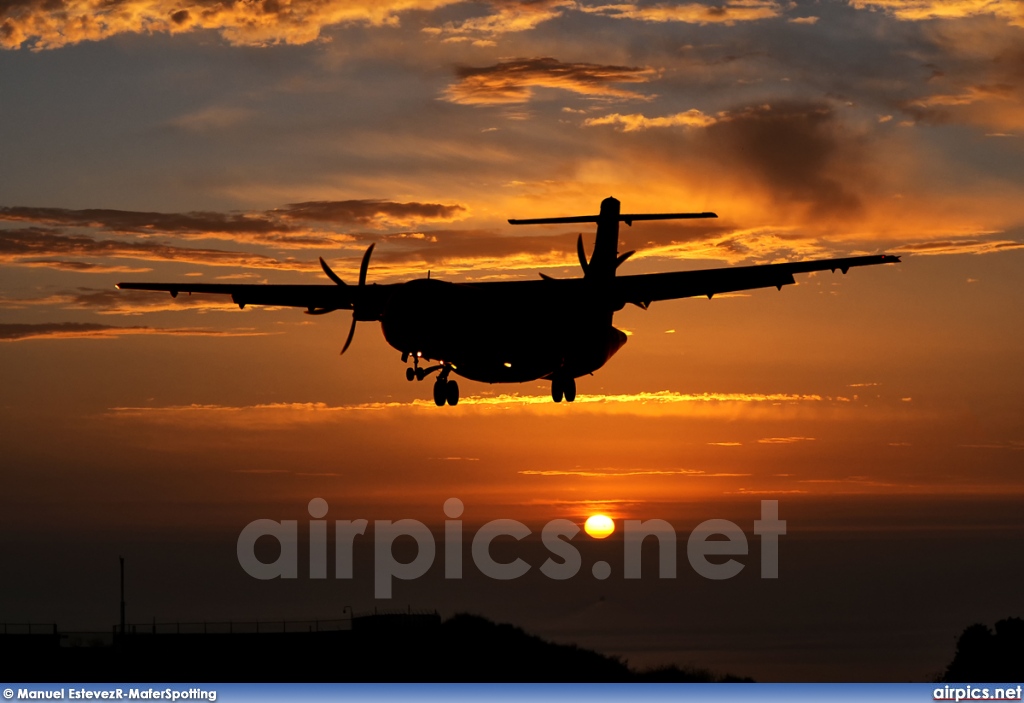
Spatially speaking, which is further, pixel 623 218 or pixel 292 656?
pixel 292 656

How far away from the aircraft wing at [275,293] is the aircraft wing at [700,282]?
40.0 ft

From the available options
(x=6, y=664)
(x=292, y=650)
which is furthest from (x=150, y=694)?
(x=292, y=650)

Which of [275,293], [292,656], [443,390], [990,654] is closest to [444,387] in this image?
[443,390]

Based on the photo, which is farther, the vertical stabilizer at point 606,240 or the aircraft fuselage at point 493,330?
the vertical stabilizer at point 606,240

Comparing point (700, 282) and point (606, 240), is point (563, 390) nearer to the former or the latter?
point (700, 282)

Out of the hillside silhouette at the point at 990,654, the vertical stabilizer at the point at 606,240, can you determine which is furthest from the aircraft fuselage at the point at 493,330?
the hillside silhouette at the point at 990,654

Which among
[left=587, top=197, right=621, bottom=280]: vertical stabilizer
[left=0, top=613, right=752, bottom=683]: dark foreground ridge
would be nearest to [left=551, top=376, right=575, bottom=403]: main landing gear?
[left=587, top=197, right=621, bottom=280]: vertical stabilizer

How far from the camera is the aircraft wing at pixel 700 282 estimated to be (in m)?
49.9

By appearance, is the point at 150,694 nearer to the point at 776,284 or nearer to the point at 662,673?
the point at 776,284

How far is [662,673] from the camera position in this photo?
112312 millimetres

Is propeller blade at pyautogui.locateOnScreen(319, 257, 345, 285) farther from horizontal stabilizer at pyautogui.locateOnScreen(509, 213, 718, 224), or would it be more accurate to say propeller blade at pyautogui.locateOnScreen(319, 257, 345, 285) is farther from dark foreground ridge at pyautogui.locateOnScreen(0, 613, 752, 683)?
dark foreground ridge at pyautogui.locateOnScreen(0, 613, 752, 683)

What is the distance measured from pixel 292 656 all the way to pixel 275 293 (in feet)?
146

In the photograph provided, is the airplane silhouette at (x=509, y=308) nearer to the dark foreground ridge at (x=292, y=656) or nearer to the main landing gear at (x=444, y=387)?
the main landing gear at (x=444, y=387)

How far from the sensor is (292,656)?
9056cm
